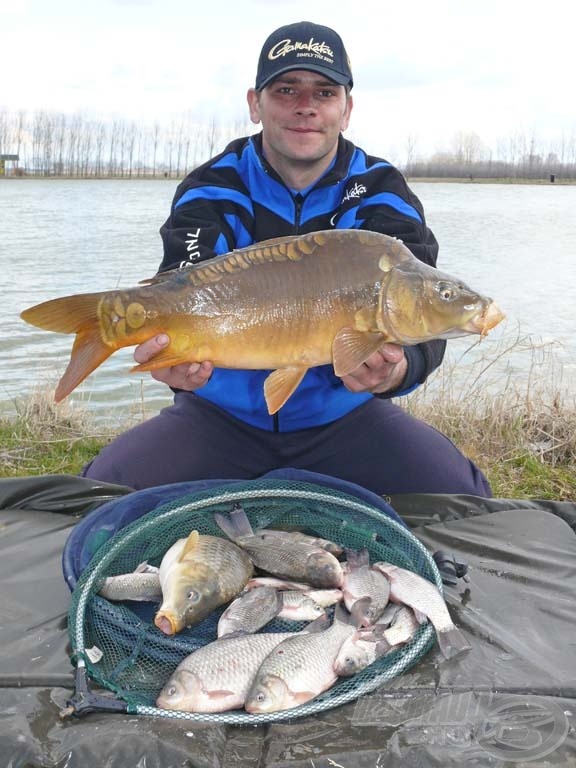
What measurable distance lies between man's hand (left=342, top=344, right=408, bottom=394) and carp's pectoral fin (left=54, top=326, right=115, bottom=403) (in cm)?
62

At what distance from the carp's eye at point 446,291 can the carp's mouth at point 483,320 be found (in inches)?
2.8

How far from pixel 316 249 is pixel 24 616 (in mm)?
1081

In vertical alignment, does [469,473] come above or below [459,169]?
below

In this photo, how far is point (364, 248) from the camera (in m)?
1.90

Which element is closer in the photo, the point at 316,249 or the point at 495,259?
the point at 316,249

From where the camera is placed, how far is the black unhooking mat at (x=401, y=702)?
1396 millimetres

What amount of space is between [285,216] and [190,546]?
1.25m

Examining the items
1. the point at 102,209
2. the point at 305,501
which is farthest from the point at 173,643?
the point at 102,209

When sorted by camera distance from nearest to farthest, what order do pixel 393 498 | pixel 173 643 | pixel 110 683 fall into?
pixel 110 683 < pixel 173 643 < pixel 393 498

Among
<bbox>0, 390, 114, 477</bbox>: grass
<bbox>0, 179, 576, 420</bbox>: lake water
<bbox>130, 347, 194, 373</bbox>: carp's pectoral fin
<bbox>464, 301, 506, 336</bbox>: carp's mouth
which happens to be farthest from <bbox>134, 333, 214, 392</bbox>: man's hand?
<bbox>0, 179, 576, 420</bbox>: lake water

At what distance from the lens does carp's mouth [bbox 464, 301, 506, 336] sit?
184cm

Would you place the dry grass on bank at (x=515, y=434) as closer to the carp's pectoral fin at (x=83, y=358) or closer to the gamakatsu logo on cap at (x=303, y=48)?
the gamakatsu logo on cap at (x=303, y=48)

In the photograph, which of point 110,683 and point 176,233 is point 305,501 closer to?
point 110,683

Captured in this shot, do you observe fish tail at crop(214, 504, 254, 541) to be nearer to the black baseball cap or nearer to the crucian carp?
the crucian carp
